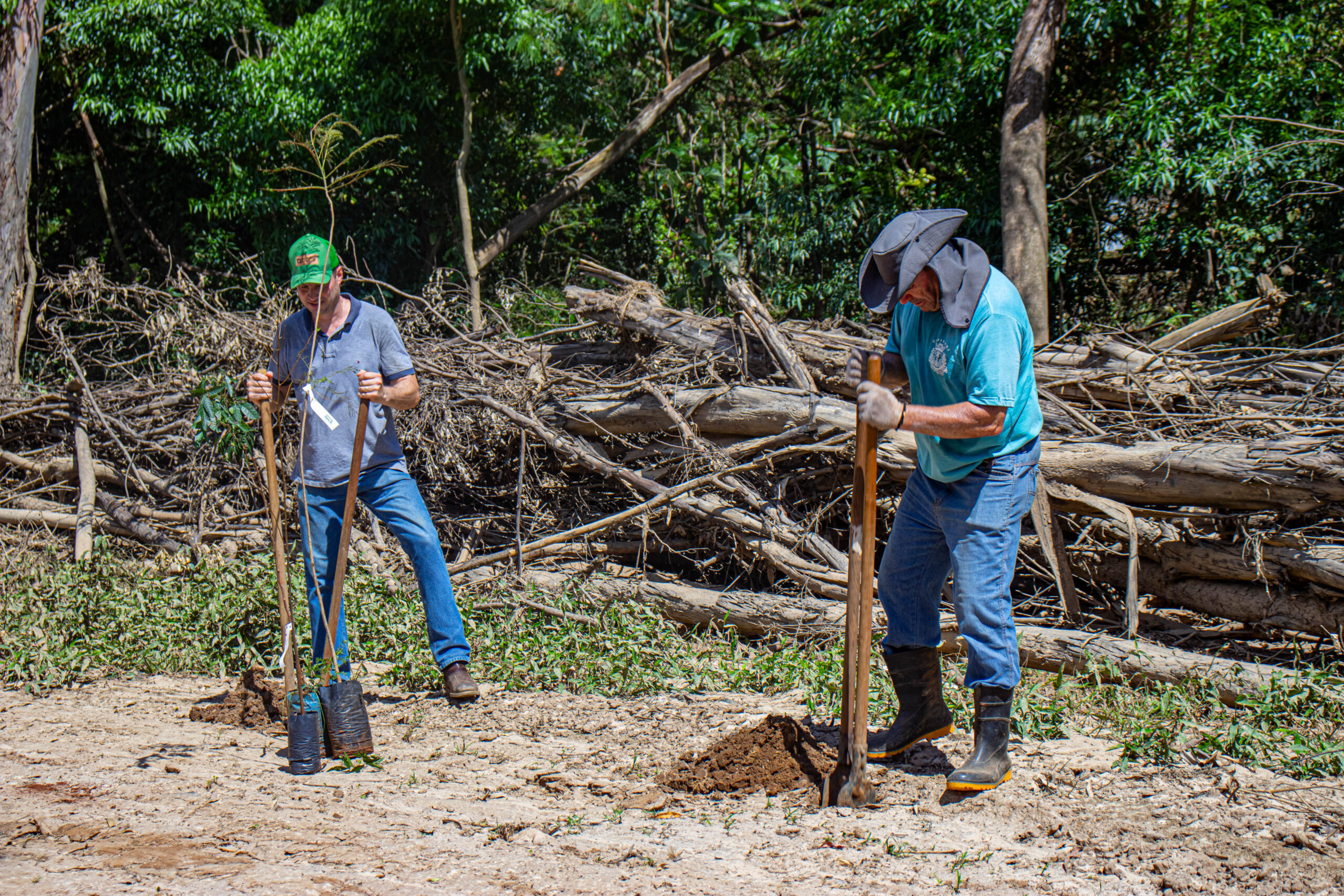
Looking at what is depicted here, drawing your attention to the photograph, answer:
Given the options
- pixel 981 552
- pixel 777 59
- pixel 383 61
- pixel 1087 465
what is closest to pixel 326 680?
pixel 981 552

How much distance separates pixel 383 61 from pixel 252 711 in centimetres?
931

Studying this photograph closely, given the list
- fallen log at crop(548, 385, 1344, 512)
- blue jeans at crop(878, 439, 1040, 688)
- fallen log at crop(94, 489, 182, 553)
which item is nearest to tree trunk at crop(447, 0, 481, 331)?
fallen log at crop(94, 489, 182, 553)

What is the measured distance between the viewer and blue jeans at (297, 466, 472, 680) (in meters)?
3.97

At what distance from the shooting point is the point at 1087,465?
4.91m

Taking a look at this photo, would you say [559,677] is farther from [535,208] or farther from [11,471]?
[535,208]

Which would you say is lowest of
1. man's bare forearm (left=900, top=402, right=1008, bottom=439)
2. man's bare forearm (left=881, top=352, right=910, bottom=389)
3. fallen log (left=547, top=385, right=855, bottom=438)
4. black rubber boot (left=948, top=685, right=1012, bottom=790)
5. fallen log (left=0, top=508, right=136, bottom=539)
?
black rubber boot (left=948, top=685, right=1012, bottom=790)

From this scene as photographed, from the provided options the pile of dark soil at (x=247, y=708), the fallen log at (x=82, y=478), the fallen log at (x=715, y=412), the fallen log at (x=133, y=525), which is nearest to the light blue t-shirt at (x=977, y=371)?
the fallen log at (x=715, y=412)

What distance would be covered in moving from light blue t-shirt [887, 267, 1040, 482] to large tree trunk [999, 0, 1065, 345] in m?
5.51

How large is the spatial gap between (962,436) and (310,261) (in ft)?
8.56

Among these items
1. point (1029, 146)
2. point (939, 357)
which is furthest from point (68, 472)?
point (1029, 146)

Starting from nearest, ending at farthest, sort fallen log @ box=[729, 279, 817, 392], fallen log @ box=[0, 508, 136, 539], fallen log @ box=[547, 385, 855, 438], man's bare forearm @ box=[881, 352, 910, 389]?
man's bare forearm @ box=[881, 352, 910, 389] < fallen log @ box=[547, 385, 855, 438] < fallen log @ box=[729, 279, 817, 392] < fallen log @ box=[0, 508, 136, 539]

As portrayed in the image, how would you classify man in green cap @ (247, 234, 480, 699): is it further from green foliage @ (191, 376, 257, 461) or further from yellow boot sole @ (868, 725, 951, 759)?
yellow boot sole @ (868, 725, 951, 759)

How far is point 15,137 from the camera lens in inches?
348

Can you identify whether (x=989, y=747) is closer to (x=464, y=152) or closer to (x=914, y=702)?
(x=914, y=702)
